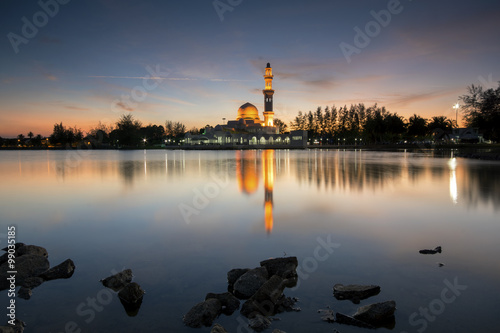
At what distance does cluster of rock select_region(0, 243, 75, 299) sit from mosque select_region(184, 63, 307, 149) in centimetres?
9890

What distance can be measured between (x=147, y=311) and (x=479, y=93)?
2052 inches

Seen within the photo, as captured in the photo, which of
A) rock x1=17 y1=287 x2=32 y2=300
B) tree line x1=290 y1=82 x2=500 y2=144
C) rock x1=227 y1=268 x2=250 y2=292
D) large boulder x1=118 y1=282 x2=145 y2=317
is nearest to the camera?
large boulder x1=118 y1=282 x2=145 y2=317

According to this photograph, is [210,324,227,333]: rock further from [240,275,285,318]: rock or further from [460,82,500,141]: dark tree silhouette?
[460,82,500,141]: dark tree silhouette

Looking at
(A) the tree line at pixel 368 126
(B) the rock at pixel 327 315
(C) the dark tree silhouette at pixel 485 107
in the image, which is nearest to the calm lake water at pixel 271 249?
(B) the rock at pixel 327 315

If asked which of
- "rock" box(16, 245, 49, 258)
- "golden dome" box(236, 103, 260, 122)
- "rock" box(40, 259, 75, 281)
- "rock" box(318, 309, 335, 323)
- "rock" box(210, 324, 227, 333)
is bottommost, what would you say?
"rock" box(318, 309, 335, 323)

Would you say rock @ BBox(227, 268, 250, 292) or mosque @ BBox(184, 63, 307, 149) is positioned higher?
mosque @ BBox(184, 63, 307, 149)

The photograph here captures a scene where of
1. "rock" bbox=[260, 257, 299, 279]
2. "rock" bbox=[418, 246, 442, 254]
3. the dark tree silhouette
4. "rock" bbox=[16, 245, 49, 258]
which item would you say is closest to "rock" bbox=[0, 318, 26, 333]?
"rock" bbox=[16, 245, 49, 258]

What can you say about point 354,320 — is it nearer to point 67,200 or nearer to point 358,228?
point 358,228

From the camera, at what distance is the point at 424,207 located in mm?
11883

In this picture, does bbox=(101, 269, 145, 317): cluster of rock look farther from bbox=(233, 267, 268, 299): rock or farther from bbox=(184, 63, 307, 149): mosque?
bbox=(184, 63, 307, 149): mosque

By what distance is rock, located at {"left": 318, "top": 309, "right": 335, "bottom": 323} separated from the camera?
4659 mm

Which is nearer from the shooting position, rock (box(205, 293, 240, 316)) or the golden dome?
rock (box(205, 293, 240, 316))

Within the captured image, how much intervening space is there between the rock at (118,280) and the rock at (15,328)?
4.46 feet

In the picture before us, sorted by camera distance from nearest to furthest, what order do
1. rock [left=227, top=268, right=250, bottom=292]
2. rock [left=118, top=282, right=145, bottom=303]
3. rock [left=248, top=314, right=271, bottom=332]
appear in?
rock [left=248, top=314, right=271, bottom=332]
rock [left=118, top=282, right=145, bottom=303]
rock [left=227, top=268, right=250, bottom=292]
